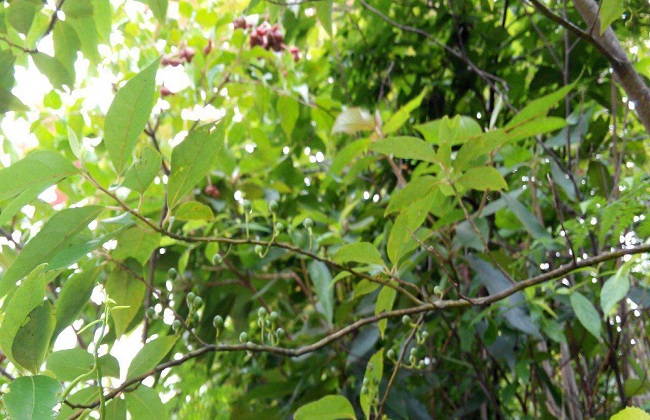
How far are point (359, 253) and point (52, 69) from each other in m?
0.47

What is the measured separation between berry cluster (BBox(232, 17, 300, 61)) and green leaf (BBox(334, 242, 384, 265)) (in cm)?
77

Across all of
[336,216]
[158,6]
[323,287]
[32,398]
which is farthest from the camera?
[336,216]

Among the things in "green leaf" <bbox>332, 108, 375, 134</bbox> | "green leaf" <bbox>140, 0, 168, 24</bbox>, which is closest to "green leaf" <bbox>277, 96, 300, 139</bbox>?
"green leaf" <bbox>332, 108, 375, 134</bbox>

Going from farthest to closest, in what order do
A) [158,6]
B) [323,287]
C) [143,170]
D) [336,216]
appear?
[336,216]
[323,287]
[158,6]
[143,170]

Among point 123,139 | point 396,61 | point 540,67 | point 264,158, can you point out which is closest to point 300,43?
point 396,61

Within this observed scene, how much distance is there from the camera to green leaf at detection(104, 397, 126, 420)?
0.60 metres

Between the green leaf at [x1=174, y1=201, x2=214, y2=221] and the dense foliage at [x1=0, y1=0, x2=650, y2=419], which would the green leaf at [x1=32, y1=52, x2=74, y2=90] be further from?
the green leaf at [x1=174, y1=201, x2=214, y2=221]

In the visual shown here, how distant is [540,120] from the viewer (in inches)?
28.2

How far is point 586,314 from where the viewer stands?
0.84 metres

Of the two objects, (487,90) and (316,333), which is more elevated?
(487,90)

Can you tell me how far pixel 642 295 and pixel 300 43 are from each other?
1.00 metres

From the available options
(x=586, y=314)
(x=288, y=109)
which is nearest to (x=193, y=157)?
(x=586, y=314)

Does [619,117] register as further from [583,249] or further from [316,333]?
[316,333]

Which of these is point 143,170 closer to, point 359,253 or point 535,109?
point 359,253
